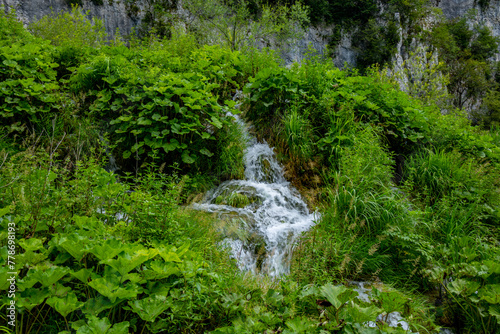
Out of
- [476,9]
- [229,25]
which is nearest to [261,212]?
[229,25]

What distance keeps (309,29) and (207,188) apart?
1881cm

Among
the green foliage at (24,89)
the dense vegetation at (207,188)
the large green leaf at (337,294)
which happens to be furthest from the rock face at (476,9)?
the large green leaf at (337,294)

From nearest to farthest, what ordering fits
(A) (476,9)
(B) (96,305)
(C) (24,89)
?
1. (B) (96,305)
2. (C) (24,89)
3. (A) (476,9)

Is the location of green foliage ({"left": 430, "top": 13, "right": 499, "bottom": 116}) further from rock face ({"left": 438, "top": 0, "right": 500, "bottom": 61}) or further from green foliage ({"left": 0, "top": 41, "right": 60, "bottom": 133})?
green foliage ({"left": 0, "top": 41, "right": 60, "bottom": 133})

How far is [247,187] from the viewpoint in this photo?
14.7ft

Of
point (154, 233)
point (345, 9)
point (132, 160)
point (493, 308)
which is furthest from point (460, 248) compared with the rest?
point (345, 9)

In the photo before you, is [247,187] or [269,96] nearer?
[247,187]

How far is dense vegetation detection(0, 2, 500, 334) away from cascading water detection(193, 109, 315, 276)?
8.1 inches

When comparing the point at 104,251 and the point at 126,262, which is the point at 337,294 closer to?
the point at 126,262

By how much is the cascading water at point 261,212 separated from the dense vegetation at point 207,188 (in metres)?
0.21

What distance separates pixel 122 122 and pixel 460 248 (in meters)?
4.67

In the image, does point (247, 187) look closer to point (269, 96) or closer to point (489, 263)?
point (269, 96)

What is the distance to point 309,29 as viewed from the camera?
65.2ft

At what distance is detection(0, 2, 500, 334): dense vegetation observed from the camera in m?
1.73
